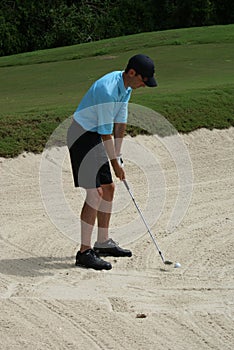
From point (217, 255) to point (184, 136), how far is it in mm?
4838

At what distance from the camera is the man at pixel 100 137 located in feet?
21.7

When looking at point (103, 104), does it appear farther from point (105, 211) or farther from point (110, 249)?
point (110, 249)

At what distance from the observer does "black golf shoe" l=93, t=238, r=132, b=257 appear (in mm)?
7281

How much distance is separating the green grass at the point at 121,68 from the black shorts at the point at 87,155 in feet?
11.4

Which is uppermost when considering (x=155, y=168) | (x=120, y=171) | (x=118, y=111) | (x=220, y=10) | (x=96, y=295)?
(x=118, y=111)

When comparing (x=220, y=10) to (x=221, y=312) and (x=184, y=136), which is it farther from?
(x=221, y=312)

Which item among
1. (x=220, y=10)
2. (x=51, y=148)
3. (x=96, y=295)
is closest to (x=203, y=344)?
(x=96, y=295)

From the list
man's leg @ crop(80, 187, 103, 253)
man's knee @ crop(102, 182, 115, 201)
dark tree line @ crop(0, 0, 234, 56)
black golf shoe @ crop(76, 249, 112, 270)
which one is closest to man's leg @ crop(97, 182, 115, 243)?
man's knee @ crop(102, 182, 115, 201)

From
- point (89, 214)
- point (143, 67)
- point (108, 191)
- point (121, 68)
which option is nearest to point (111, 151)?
point (108, 191)

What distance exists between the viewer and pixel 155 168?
10844mm

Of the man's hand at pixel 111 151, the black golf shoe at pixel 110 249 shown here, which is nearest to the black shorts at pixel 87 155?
the man's hand at pixel 111 151

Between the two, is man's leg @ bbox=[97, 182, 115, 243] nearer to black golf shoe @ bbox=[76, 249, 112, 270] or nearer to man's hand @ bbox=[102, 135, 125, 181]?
man's hand @ bbox=[102, 135, 125, 181]

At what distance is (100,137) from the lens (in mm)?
6914

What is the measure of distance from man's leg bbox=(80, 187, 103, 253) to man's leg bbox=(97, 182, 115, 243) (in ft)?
0.49
